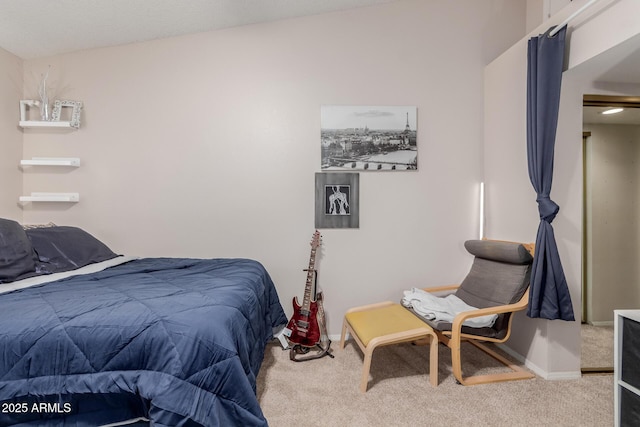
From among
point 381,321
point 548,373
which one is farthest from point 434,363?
point 548,373

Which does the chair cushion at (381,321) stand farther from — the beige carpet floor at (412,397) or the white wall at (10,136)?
the white wall at (10,136)

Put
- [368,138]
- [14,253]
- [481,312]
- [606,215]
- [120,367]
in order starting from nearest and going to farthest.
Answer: [120,367] → [14,253] → [481,312] → [606,215] → [368,138]

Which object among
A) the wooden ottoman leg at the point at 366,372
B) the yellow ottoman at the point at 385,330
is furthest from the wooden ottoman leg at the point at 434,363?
the wooden ottoman leg at the point at 366,372

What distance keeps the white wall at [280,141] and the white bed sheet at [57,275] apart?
0.48m

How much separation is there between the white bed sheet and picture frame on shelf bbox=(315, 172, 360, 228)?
1.62 meters

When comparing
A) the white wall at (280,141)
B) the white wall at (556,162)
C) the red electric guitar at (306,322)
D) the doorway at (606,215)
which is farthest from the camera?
the white wall at (280,141)

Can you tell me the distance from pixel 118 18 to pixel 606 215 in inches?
151

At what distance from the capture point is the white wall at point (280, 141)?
10.2 feet

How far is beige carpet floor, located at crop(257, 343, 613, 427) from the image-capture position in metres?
1.91

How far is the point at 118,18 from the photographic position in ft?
9.00

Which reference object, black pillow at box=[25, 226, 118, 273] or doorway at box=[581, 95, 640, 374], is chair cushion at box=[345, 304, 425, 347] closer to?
doorway at box=[581, 95, 640, 374]

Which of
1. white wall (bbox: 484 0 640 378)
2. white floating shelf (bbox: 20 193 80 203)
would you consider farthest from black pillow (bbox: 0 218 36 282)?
white wall (bbox: 484 0 640 378)

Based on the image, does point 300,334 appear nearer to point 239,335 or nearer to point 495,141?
point 239,335

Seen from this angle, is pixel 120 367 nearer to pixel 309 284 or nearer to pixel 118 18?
pixel 309 284
